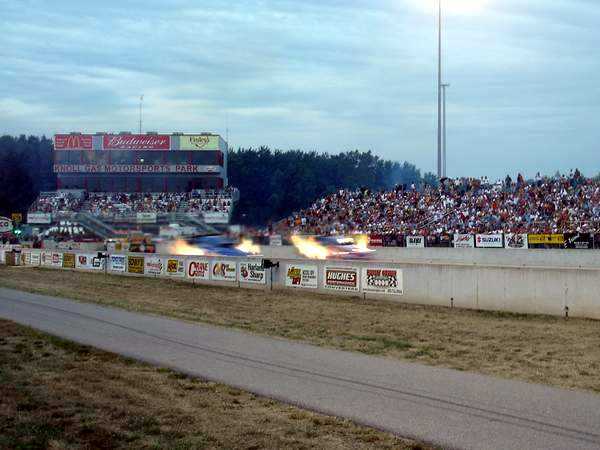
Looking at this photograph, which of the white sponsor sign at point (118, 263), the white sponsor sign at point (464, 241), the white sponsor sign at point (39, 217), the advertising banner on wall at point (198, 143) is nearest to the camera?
the white sponsor sign at point (118, 263)

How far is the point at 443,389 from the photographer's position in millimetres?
10805

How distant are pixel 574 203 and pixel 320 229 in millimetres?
18493

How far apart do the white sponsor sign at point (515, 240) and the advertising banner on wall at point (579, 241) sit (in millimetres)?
2228

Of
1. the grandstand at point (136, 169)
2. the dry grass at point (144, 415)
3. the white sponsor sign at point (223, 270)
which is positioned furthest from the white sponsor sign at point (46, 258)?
the dry grass at point (144, 415)

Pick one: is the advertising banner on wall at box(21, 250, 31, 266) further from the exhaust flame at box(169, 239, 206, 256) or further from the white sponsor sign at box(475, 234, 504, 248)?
the white sponsor sign at box(475, 234, 504, 248)

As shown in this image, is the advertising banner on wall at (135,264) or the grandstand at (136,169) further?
the grandstand at (136,169)

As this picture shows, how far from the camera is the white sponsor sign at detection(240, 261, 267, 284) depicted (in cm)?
2881

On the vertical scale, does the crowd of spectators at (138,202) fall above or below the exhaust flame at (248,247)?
above

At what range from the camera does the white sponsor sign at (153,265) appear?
116ft

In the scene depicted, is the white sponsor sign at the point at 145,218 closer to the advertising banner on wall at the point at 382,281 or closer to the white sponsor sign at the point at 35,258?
the white sponsor sign at the point at 35,258

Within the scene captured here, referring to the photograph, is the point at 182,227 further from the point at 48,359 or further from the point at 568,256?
the point at 48,359

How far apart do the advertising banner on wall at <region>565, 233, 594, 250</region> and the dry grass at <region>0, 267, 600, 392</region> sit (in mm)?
17134

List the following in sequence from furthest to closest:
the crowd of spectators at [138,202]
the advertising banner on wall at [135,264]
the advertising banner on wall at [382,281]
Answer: the crowd of spectators at [138,202] < the advertising banner on wall at [135,264] < the advertising banner on wall at [382,281]

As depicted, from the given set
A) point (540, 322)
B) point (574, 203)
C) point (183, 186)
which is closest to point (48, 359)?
point (540, 322)
